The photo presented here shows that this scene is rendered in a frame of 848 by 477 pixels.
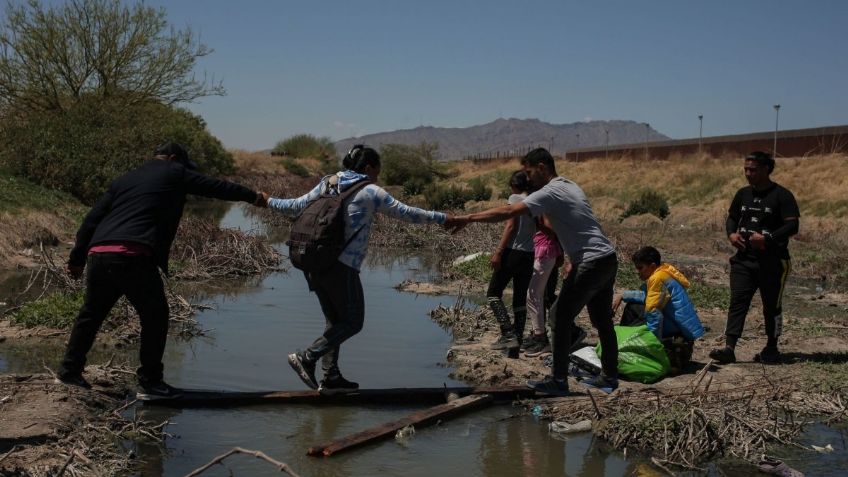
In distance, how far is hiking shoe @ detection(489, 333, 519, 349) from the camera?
28.5 ft

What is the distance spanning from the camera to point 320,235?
21.6ft

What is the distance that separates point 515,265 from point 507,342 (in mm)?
756

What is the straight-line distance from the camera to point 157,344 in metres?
6.66

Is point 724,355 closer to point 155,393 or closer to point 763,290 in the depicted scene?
point 763,290

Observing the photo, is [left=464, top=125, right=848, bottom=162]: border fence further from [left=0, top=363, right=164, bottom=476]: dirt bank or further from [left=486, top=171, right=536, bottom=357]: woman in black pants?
[left=0, top=363, right=164, bottom=476]: dirt bank

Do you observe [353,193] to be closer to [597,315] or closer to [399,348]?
[597,315]

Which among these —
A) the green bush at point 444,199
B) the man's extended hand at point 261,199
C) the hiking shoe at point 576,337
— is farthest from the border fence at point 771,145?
the man's extended hand at point 261,199

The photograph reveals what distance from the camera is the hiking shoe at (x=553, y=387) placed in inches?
284

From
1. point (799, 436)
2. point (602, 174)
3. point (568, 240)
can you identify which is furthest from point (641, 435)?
point (602, 174)

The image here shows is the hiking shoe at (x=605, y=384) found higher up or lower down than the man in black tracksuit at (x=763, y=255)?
lower down

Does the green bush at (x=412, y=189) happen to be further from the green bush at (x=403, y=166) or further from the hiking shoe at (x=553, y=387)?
the hiking shoe at (x=553, y=387)

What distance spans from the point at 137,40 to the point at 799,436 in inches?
1287

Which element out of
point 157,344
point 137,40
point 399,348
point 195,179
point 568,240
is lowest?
point 399,348

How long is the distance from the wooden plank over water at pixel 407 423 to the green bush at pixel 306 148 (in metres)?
73.6
